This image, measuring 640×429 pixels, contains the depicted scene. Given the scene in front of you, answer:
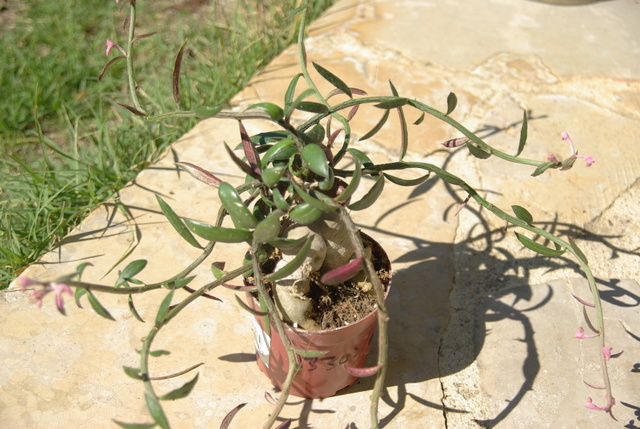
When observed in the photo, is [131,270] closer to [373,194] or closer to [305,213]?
[305,213]

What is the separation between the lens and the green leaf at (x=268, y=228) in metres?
0.89

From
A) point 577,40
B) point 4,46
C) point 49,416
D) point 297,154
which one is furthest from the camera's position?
point 4,46

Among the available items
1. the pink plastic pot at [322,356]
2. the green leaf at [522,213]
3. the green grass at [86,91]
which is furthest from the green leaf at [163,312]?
the green grass at [86,91]

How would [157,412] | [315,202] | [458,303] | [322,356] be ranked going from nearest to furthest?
[157,412] < [315,202] < [322,356] < [458,303]

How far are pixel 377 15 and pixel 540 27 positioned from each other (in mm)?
553

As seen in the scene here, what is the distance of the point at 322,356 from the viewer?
44.4 inches

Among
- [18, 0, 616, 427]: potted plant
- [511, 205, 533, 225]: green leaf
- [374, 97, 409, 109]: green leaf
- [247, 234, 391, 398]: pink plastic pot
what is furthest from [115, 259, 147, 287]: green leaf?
[511, 205, 533, 225]: green leaf

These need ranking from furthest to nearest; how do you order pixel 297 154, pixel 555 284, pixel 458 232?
pixel 458 232 → pixel 555 284 → pixel 297 154

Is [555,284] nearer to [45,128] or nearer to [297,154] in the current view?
[297,154]

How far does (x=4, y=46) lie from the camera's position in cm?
232

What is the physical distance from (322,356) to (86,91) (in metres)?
1.53

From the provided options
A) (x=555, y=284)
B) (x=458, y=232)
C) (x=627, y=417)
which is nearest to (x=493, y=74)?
(x=458, y=232)

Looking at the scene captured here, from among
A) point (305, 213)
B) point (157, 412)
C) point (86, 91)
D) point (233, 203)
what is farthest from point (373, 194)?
point (86, 91)

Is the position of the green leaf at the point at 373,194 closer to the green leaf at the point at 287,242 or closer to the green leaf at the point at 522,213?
the green leaf at the point at 287,242
